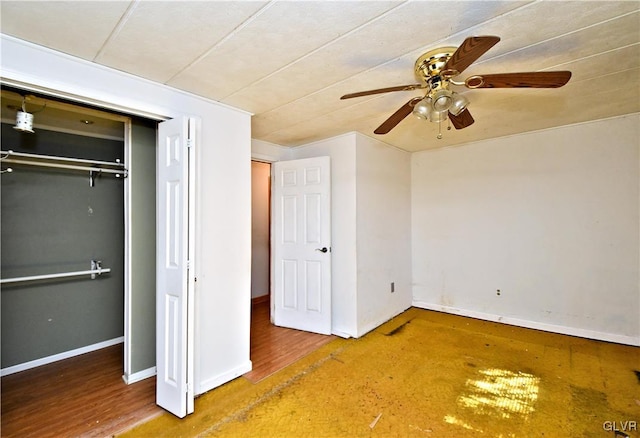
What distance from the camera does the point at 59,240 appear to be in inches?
115

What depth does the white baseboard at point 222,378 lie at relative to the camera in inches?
92.5

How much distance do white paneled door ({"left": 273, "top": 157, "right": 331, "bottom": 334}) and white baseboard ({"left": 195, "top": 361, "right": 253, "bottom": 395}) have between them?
40.7 inches

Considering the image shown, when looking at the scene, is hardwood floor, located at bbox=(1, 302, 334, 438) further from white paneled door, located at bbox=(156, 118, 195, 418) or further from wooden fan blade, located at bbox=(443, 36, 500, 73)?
wooden fan blade, located at bbox=(443, 36, 500, 73)

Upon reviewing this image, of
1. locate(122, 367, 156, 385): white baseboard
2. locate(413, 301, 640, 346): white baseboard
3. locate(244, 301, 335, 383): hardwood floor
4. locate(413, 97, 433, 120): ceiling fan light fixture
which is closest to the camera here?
locate(413, 97, 433, 120): ceiling fan light fixture

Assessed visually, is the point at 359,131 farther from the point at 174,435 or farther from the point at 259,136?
the point at 174,435

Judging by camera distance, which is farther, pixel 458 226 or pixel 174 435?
pixel 458 226

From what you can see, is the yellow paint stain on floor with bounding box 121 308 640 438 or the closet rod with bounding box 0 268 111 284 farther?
the closet rod with bounding box 0 268 111 284

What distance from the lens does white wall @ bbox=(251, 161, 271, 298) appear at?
194 inches

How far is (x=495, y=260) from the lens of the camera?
387 centimetres

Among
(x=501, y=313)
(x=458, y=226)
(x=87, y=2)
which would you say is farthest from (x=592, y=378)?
(x=87, y=2)

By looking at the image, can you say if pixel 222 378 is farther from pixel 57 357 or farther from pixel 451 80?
pixel 451 80

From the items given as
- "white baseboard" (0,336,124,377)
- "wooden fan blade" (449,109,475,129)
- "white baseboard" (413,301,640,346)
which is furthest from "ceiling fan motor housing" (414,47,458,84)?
"white baseboard" (0,336,124,377)

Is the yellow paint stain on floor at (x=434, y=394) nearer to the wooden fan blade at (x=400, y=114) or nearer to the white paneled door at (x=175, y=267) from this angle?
the white paneled door at (x=175, y=267)

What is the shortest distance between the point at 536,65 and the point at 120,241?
158 inches
